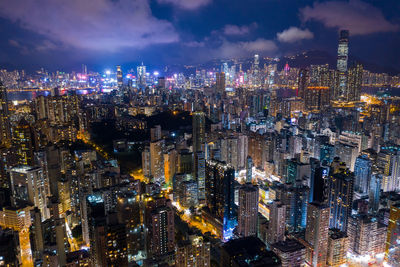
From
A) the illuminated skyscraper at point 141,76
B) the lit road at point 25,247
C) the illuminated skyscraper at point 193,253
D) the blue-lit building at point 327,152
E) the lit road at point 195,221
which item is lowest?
the lit road at point 195,221

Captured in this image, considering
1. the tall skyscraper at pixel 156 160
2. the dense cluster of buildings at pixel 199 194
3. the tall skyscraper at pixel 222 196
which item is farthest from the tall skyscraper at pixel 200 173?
the tall skyscraper at pixel 156 160

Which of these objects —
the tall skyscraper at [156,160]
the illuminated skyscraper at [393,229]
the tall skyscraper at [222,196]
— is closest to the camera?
the illuminated skyscraper at [393,229]

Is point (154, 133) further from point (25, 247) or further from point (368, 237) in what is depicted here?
point (368, 237)

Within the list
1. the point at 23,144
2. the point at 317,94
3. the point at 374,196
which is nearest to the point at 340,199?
the point at 374,196

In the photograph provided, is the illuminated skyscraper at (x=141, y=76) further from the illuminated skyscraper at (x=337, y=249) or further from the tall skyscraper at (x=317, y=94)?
the illuminated skyscraper at (x=337, y=249)

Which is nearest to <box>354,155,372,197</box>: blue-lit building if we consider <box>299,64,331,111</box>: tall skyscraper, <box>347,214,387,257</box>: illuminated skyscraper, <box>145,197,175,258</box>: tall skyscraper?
<box>347,214,387,257</box>: illuminated skyscraper

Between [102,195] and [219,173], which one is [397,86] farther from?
[102,195]
